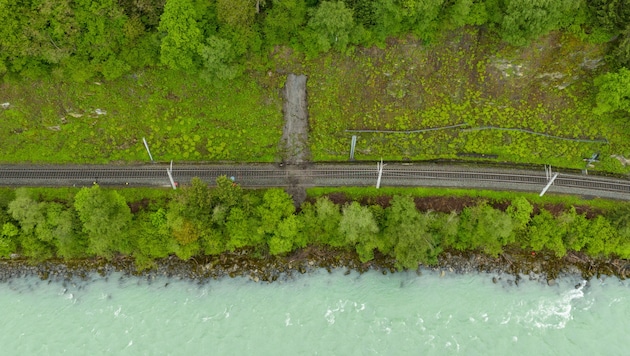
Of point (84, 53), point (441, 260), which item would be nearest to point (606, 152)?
point (441, 260)

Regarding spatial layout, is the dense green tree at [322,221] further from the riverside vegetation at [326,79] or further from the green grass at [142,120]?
the green grass at [142,120]

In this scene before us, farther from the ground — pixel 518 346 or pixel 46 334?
pixel 518 346

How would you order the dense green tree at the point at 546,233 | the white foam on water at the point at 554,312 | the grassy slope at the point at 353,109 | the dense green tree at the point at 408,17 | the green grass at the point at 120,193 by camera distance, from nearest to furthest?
1. the dense green tree at the point at 408,17
2. the grassy slope at the point at 353,109
3. the dense green tree at the point at 546,233
4. the white foam on water at the point at 554,312
5. the green grass at the point at 120,193

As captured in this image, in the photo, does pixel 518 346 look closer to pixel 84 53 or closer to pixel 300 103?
pixel 300 103

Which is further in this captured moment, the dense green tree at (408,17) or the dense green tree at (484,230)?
the dense green tree at (484,230)

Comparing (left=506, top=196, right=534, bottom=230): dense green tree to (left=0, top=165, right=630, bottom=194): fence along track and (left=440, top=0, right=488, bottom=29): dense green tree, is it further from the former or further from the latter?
(left=440, top=0, right=488, bottom=29): dense green tree

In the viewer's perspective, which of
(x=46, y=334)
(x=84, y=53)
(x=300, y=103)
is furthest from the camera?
(x=300, y=103)

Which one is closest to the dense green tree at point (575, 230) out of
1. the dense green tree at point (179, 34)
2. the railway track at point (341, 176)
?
the railway track at point (341, 176)
